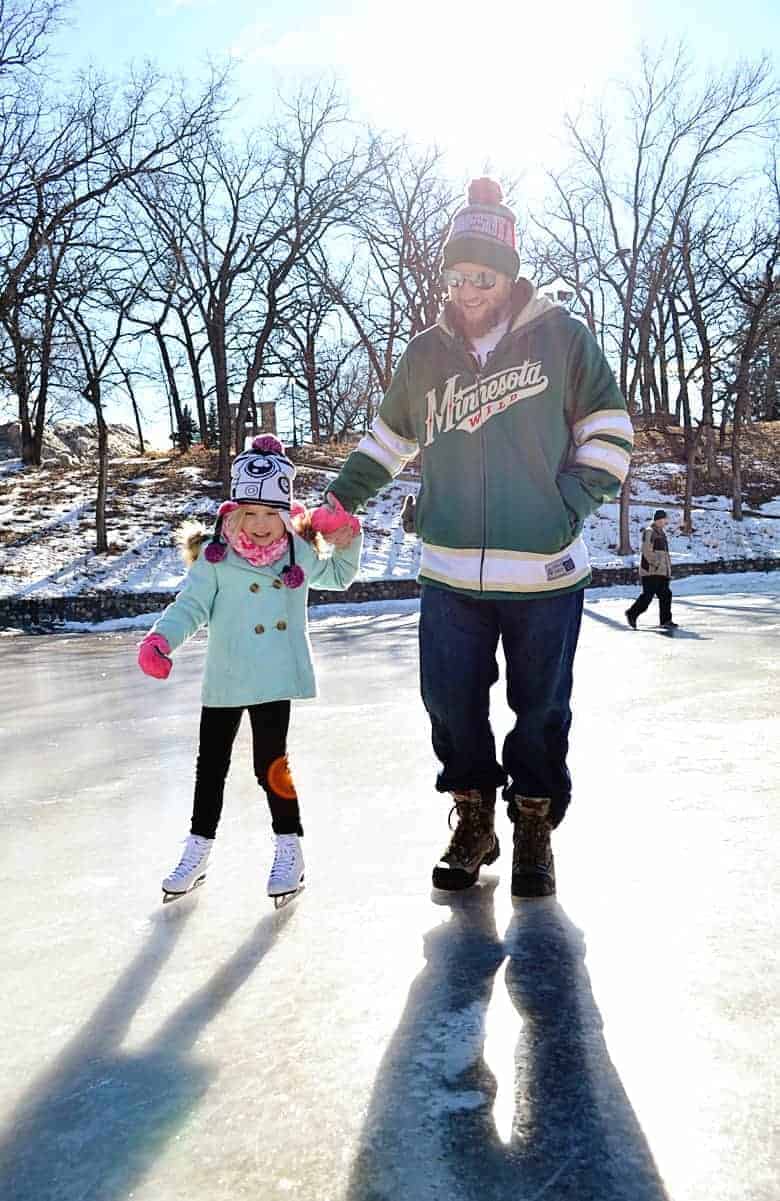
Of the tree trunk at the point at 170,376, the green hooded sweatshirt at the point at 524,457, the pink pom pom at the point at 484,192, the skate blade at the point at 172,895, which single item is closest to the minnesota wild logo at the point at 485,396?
the green hooded sweatshirt at the point at 524,457

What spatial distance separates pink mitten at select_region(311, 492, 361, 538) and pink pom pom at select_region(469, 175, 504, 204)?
921 mm

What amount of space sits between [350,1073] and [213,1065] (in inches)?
9.4

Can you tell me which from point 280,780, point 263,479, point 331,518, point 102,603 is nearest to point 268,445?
point 263,479

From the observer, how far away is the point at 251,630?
117 inches

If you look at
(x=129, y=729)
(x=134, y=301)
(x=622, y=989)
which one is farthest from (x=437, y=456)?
(x=134, y=301)

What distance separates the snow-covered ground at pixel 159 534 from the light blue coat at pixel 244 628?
1512 cm

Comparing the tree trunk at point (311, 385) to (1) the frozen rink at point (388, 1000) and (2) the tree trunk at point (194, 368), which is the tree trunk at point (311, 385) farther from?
(1) the frozen rink at point (388, 1000)

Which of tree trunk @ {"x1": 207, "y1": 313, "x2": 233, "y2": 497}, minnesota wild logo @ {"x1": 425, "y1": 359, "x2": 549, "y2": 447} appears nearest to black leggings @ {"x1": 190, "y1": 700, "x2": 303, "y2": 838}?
minnesota wild logo @ {"x1": 425, "y1": 359, "x2": 549, "y2": 447}

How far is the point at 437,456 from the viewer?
2848 mm

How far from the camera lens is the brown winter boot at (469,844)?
2.70 metres

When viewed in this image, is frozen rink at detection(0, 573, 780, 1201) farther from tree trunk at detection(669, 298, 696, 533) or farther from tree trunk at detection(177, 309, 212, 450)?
tree trunk at detection(177, 309, 212, 450)

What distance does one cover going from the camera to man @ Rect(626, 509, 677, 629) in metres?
12.8

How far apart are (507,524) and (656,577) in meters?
10.7

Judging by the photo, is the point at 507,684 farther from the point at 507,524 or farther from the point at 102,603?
the point at 102,603
